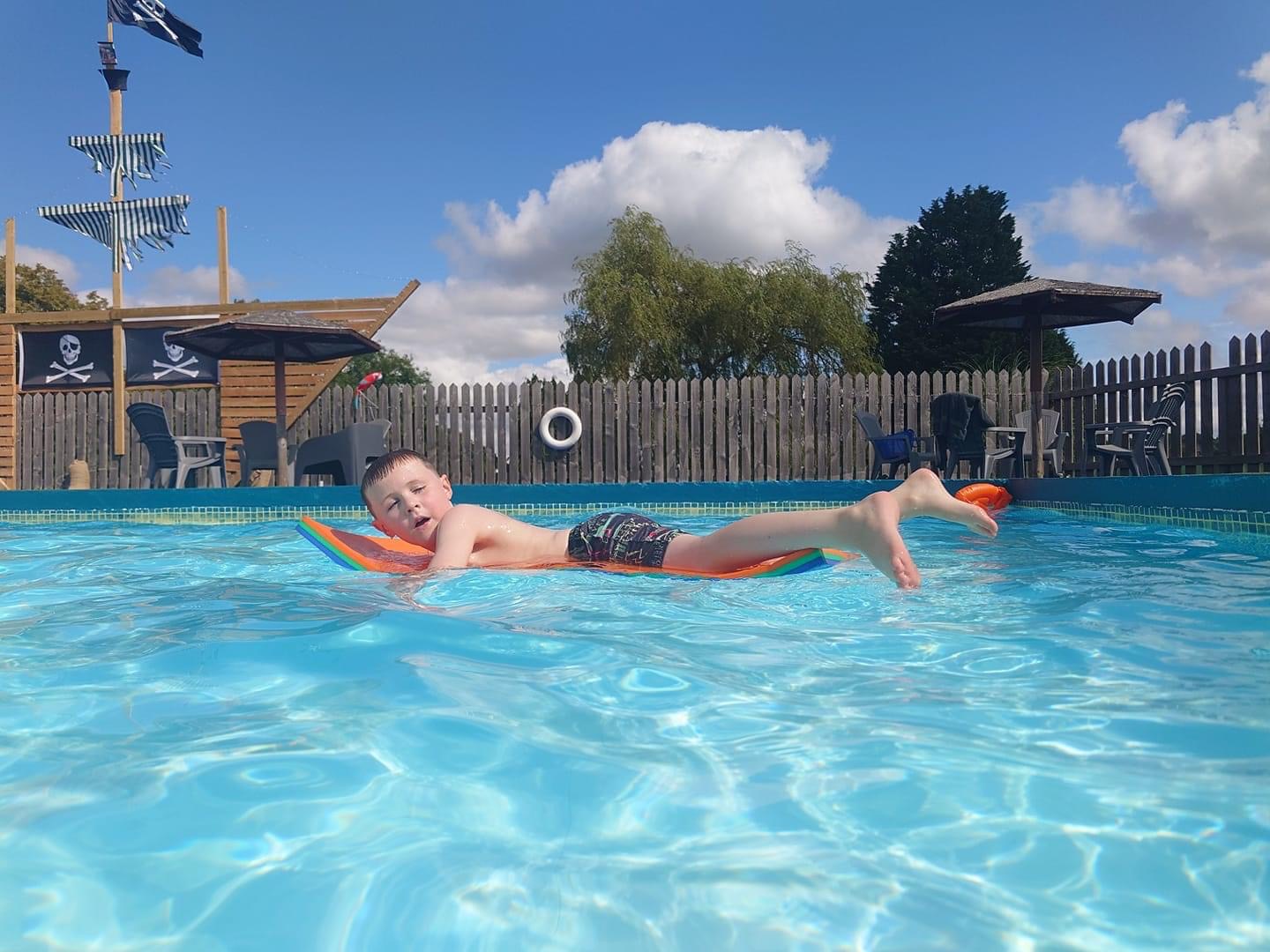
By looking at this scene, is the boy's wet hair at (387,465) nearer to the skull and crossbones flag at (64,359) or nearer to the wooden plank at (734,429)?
the wooden plank at (734,429)

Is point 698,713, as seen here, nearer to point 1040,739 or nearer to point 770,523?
point 1040,739

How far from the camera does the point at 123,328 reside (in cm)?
1385

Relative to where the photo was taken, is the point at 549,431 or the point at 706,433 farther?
→ the point at 706,433

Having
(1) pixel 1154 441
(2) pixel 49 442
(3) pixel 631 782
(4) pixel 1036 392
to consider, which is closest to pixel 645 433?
(4) pixel 1036 392

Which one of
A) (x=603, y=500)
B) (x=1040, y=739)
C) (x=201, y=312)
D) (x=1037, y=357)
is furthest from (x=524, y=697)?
(x=201, y=312)

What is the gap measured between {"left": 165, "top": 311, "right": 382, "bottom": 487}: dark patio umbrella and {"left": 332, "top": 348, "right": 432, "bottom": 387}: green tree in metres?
40.5

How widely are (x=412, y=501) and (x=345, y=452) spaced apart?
731 cm

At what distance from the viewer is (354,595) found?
348 centimetres

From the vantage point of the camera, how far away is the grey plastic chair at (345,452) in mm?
10867

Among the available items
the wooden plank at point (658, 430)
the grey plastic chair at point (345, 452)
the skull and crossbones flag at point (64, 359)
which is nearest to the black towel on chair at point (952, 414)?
the wooden plank at point (658, 430)

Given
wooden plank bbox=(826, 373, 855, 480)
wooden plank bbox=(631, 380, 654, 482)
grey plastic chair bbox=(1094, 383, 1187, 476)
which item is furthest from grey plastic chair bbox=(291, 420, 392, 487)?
grey plastic chair bbox=(1094, 383, 1187, 476)

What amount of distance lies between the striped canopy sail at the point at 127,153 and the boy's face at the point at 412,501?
541 inches

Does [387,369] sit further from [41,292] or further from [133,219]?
[133,219]

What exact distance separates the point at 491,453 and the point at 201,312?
186 inches
